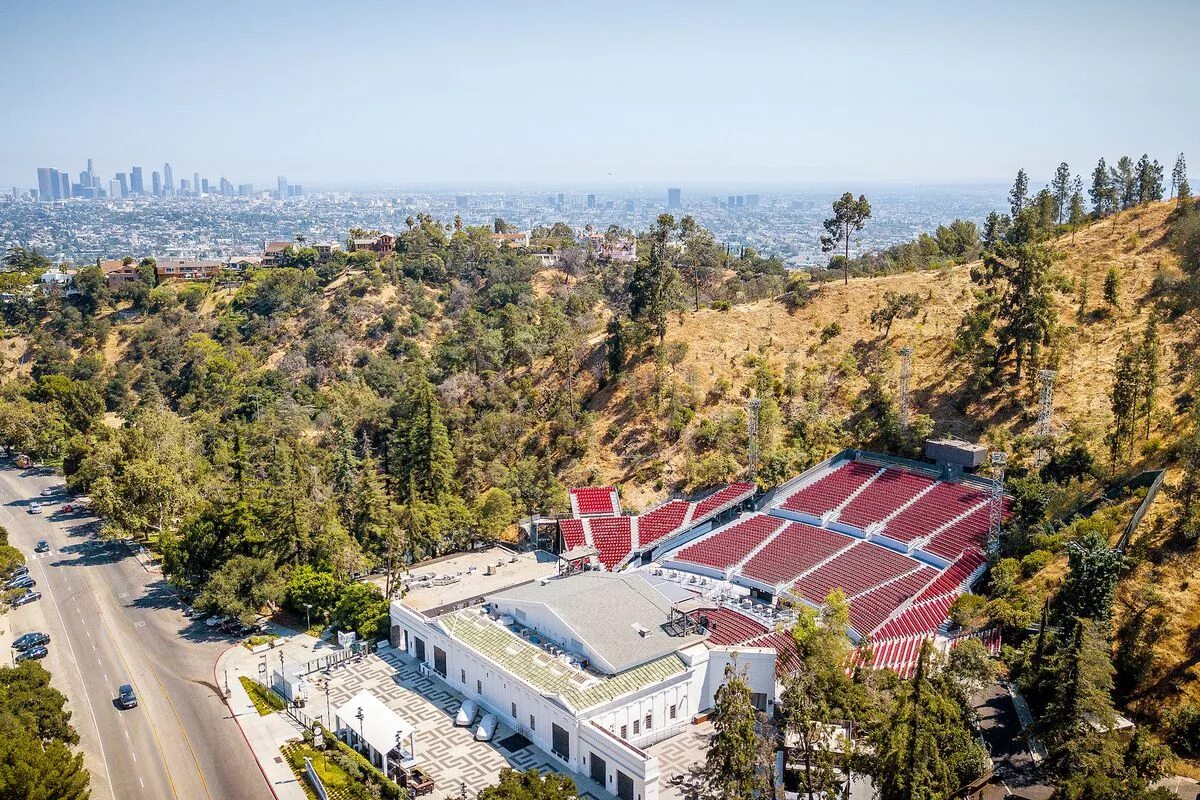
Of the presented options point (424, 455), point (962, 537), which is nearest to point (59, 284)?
point (424, 455)

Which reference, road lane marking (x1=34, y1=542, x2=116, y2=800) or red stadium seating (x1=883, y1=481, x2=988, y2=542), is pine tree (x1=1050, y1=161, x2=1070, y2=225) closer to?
red stadium seating (x1=883, y1=481, x2=988, y2=542)

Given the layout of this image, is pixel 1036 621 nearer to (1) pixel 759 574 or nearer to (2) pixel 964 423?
(1) pixel 759 574

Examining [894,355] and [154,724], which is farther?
[894,355]

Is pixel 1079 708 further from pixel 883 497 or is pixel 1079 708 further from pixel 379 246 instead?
pixel 379 246

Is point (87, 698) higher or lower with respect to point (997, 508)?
lower

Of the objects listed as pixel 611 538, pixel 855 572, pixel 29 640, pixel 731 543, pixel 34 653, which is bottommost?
pixel 34 653

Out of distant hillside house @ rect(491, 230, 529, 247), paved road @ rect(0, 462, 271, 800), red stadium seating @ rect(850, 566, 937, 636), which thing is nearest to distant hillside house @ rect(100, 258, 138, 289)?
distant hillside house @ rect(491, 230, 529, 247)
